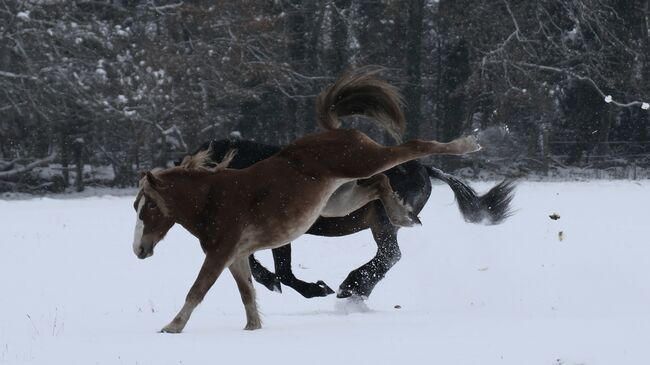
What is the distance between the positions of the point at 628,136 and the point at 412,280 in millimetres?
24406

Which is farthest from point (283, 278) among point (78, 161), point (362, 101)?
point (78, 161)

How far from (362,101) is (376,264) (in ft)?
5.76

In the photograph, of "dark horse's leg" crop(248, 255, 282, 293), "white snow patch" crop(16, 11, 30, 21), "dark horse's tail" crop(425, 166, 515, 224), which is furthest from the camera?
"white snow patch" crop(16, 11, 30, 21)

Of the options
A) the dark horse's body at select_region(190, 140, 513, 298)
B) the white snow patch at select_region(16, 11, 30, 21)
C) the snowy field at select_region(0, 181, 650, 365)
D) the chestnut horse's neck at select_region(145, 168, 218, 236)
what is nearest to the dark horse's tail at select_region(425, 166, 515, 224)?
the dark horse's body at select_region(190, 140, 513, 298)

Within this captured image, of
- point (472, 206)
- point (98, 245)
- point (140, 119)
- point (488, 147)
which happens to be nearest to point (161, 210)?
point (488, 147)

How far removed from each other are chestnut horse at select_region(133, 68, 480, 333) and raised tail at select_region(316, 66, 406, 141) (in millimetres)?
354

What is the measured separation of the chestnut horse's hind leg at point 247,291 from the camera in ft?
22.2

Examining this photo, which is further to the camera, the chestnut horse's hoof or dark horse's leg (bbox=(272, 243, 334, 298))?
dark horse's leg (bbox=(272, 243, 334, 298))

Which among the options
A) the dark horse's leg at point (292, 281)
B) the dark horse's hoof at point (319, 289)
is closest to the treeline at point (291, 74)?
the dark horse's leg at point (292, 281)

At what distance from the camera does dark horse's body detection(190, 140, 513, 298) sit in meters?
8.46

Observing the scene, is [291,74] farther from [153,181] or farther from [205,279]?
[205,279]

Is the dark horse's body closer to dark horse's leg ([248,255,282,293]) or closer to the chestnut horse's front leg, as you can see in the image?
dark horse's leg ([248,255,282,293])

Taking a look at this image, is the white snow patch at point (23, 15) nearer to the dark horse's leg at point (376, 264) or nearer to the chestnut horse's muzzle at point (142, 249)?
the dark horse's leg at point (376, 264)

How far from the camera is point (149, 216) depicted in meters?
6.73
